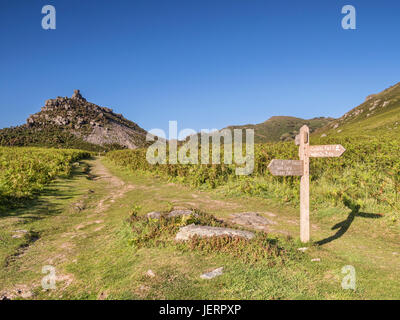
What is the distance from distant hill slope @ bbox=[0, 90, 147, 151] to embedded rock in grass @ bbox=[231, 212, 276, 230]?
102 metres

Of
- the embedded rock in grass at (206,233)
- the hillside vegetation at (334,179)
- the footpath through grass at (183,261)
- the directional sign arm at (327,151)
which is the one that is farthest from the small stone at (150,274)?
the hillside vegetation at (334,179)

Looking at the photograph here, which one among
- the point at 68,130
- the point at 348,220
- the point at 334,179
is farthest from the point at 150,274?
the point at 68,130

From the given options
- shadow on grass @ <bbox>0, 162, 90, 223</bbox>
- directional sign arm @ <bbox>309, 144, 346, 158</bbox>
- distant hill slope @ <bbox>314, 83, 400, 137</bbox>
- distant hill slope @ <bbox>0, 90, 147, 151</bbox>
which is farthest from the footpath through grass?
distant hill slope @ <bbox>0, 90, 147, 151</bbox>

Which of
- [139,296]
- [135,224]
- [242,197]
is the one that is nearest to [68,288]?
[139,296]

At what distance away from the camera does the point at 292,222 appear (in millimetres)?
8398

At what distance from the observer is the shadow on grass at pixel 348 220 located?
696 centimetres

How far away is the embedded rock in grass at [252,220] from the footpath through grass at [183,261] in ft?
1.00

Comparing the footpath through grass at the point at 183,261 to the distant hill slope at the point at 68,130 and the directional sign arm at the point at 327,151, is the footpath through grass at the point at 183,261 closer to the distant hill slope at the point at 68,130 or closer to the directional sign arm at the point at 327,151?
the directional sign arm at the point at 327,151

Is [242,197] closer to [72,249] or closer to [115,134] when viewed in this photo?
[72,249]

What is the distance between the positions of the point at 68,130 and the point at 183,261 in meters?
136

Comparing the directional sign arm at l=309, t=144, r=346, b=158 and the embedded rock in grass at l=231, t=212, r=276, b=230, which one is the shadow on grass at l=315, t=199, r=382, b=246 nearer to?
the embedded rock in grass at l=231, t=212, r=276, b=230

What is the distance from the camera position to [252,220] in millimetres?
8273

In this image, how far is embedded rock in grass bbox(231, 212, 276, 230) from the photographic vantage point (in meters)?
7.77

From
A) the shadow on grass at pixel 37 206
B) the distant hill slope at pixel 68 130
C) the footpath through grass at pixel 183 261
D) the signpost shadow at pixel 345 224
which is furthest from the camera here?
the distant hill slope at pixel 68 130
